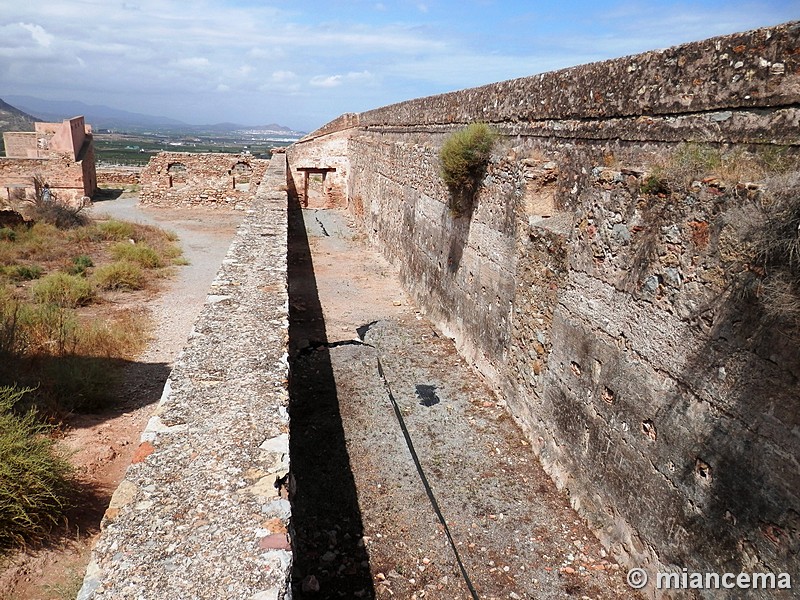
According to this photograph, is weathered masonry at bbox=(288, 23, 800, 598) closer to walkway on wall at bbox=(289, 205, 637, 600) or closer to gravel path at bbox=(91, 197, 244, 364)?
walkway on wall at bbox=(289, 205, 637, 600)

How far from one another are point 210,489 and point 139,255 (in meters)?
10.1

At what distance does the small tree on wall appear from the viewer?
631 centimetres

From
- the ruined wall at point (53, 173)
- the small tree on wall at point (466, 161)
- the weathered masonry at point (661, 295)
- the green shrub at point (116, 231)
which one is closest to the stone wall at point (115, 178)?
the ruined wall at point (53, 173)

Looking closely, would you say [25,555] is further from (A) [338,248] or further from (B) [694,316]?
(A) [338,248]

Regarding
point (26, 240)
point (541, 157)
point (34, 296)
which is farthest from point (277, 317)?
point (26, 240)

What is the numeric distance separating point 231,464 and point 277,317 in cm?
202

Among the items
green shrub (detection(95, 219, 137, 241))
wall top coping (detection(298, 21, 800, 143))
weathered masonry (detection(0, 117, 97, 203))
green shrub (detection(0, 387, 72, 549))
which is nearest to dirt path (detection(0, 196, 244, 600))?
green shrub (detection(0, 387, 72, 549))

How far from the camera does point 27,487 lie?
3266 millimetres

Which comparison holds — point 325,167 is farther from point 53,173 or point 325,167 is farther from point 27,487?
point 27,487

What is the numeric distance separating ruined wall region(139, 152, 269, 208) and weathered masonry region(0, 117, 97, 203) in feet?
15.3

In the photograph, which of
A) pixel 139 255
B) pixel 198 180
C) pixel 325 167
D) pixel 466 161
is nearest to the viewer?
pixel 466 161

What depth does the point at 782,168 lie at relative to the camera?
2.59m

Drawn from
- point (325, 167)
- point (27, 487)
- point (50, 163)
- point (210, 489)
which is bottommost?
point (27, 487)

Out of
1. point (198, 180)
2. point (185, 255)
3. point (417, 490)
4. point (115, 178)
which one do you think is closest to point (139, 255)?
point (185, 255)
